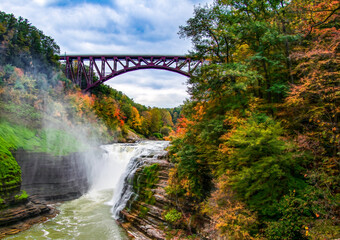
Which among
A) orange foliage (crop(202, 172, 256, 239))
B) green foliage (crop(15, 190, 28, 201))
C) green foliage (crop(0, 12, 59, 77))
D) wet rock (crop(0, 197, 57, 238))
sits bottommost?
wet rock (crop(0, 197, 57, 238))

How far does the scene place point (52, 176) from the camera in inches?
639

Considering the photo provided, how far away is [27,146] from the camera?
15.7m

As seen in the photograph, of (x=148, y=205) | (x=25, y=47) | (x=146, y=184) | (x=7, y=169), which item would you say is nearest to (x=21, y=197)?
(x=7, y=169)

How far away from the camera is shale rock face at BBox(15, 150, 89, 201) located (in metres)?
14.6

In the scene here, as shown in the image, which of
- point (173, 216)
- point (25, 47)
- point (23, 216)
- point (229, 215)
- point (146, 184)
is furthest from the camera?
point (25, 47)

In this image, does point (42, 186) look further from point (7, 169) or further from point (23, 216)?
point (23, 216)

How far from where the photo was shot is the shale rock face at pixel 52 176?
1460 centimetres

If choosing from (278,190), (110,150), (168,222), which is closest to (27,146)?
(110,150)

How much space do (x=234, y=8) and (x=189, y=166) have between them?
963 centimetres

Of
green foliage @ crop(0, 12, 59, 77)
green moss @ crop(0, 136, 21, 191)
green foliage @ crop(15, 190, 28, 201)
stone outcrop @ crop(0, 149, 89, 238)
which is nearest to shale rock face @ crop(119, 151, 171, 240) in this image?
stone outcrop @ crop(0, 149, 89, 238)

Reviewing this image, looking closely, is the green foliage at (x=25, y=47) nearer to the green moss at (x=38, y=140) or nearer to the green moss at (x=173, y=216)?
the green moss at (x=38, y=140)

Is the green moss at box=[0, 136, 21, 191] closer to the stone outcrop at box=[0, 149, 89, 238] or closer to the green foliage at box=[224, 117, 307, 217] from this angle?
the stone outcrop at box=[0, 149, 89, 238]

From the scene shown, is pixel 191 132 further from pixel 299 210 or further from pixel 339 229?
pixel 339 229

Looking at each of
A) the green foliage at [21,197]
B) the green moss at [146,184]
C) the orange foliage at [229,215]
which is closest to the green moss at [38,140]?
the green foliage at [21,197]
